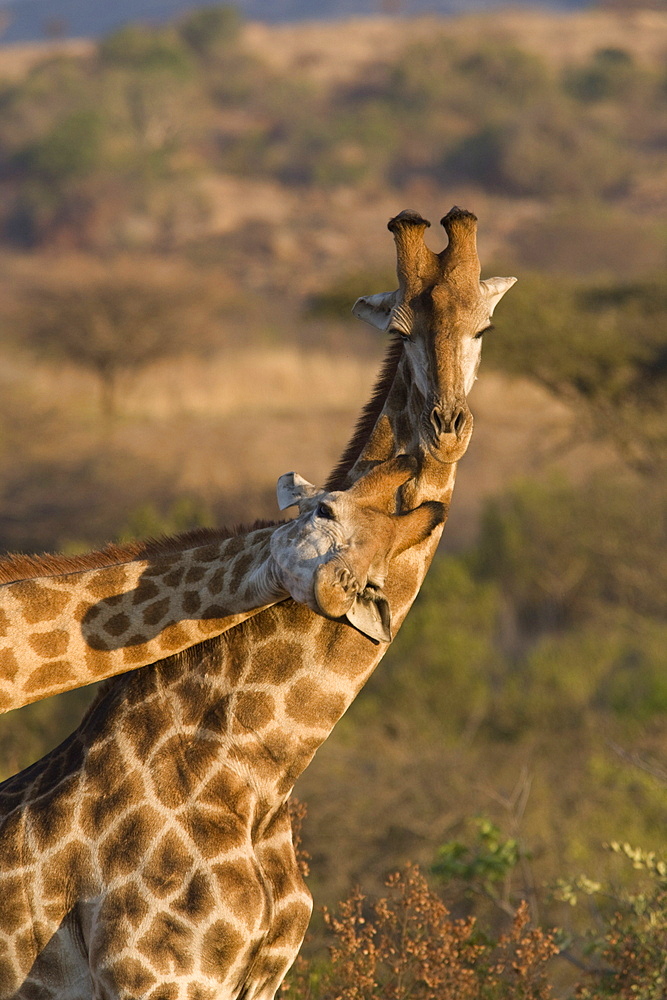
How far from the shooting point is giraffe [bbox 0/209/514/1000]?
3.83 metres

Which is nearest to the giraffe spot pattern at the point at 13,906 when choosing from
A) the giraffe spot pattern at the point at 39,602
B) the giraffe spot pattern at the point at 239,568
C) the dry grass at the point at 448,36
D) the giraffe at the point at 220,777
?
the giraffe at the point at 220,777

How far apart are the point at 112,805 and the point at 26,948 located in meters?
0.55

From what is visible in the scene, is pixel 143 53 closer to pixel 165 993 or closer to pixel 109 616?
pixel 109 616

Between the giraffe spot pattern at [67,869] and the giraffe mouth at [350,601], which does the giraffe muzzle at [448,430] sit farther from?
the giraffe spot pattern at [67,869]

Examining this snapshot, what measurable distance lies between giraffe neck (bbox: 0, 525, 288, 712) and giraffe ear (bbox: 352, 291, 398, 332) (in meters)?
0.83

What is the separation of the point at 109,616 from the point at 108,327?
23058 millimetres

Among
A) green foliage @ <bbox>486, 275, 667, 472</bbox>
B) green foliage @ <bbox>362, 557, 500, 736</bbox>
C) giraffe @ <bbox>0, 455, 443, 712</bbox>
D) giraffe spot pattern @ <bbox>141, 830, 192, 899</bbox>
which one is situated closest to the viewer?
giraffe @ <bbox>0, 455, 443, 712</bbox>

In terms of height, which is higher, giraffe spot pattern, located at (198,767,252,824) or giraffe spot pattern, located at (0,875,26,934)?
giraffe spot pattern, located at (198,767,252,824)

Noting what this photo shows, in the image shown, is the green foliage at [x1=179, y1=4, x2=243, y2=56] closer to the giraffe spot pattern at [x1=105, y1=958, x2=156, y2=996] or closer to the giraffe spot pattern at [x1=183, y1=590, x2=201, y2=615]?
the giraffe spot pattern at [x1=183, y1=590, x2=201, y2=615]

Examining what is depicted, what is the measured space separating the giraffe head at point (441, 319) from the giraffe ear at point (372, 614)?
524mm

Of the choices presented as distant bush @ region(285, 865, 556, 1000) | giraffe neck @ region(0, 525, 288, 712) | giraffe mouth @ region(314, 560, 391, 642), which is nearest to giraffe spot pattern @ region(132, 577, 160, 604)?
giraffe neck @ region(0, 525, 288, 712)

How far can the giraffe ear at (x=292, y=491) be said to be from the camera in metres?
4.05

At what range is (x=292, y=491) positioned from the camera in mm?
4125

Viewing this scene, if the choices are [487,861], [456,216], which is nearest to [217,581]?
[456,216]
